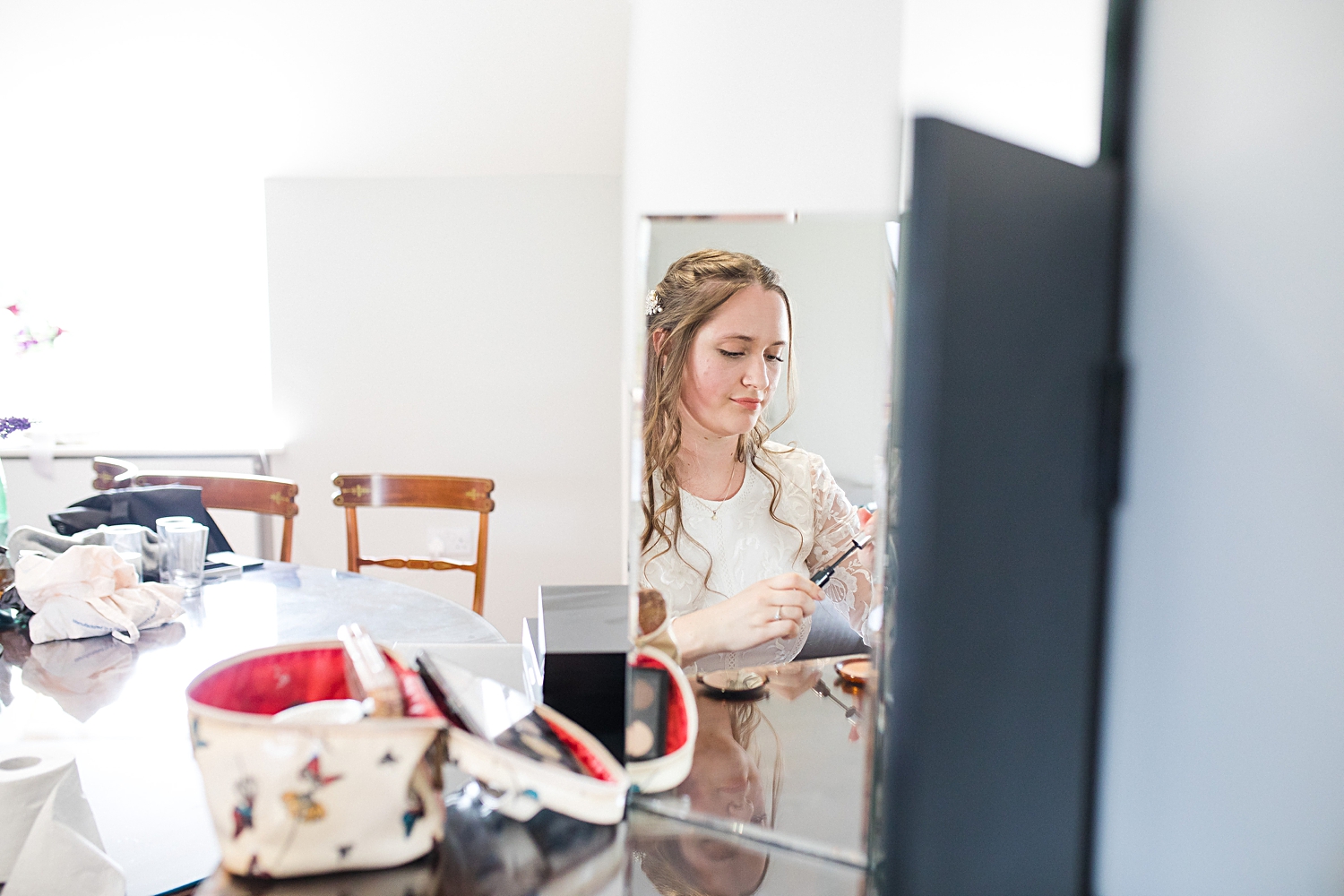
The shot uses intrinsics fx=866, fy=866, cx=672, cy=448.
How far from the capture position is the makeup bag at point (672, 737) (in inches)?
22.4

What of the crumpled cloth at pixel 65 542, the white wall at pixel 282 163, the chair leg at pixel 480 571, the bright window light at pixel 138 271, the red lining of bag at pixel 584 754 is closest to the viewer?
the red lining of bag at pixel 584 754

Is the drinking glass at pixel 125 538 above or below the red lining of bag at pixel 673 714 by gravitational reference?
below

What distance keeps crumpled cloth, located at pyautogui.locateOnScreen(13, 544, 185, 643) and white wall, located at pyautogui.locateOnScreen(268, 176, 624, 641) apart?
79.8 inches

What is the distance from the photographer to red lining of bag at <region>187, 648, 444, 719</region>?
565mm

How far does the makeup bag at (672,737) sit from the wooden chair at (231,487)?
5.70 ft

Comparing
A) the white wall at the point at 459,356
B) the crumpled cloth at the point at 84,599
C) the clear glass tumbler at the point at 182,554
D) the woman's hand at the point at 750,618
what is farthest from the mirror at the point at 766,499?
the white wall at the point at 459,356

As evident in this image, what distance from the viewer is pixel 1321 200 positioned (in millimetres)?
433

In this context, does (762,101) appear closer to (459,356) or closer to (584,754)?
(584,754)

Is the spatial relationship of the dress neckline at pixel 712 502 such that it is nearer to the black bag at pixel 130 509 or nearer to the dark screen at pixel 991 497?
the dark screen at pixel 991 497

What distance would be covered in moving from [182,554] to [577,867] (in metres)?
1.20

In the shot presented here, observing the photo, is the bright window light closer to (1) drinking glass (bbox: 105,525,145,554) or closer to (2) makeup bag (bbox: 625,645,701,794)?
(1) drinking glass (bbox: 105,525,145,554)

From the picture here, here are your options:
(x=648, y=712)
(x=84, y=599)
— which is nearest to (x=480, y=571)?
(x=84, y=599)

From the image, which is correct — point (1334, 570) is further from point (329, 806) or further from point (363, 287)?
point (363, 287)

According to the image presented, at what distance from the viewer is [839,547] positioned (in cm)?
54
